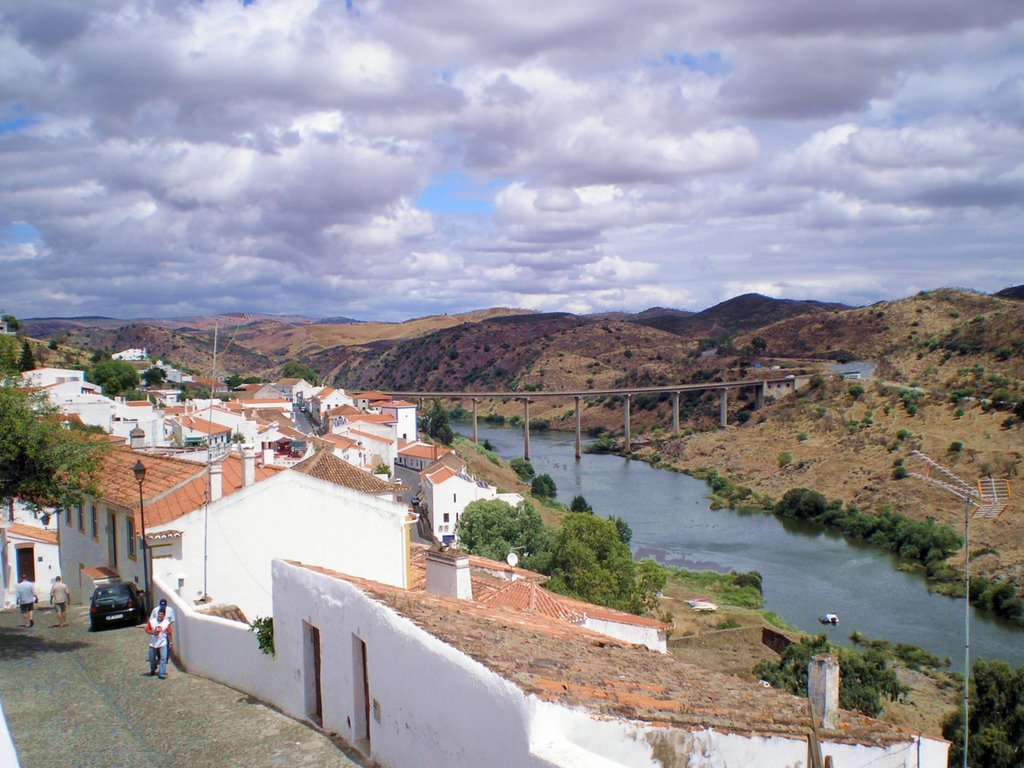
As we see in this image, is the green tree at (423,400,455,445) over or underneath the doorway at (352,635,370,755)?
underneath

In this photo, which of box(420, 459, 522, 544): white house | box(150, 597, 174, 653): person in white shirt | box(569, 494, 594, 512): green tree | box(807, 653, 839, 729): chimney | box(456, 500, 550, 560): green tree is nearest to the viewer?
box(807, 653, 839, 729): chimney

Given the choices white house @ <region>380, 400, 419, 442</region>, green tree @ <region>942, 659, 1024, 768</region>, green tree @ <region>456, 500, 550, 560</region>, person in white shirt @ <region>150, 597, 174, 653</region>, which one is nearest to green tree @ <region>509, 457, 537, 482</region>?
white house @ <region>380, 400, 419, 442</region>

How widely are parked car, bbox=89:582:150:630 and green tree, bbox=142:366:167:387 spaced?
59.6m

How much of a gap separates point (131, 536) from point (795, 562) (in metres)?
36.5

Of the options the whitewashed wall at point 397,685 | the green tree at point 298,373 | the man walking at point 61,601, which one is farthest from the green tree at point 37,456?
the green tree at point 298,373

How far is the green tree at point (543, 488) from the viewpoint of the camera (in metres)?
56.0

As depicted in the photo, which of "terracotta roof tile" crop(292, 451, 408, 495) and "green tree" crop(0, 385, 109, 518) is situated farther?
"terracotta roof tile" crop(292, 451, 408, 495)

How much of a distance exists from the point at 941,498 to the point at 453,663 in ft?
164

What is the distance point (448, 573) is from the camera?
36.5ft

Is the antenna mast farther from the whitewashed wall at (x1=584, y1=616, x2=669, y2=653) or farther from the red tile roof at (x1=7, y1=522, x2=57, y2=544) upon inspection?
the red tile roof at (x1=7, y1=522, x2=57, y2=544)

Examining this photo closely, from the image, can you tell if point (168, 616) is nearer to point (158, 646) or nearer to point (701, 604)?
point (158, 646)

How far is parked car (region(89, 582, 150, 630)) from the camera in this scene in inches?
465

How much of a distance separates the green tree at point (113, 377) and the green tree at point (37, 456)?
48341 millimetres

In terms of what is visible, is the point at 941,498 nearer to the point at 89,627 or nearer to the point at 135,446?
the point at 135,446
